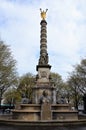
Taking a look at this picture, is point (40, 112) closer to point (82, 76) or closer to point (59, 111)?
point (59, 111)

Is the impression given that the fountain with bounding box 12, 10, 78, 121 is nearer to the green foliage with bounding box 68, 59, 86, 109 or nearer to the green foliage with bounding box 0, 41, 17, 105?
the green foliage with bounding box 0, 41, 17, 105

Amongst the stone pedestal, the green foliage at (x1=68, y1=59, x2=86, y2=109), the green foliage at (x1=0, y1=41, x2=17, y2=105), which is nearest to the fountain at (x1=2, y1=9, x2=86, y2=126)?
the stone pedestal

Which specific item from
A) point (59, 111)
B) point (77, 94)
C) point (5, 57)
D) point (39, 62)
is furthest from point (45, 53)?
point (77, 94)

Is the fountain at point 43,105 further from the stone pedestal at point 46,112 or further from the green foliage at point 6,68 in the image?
the green foliage at point 6,68

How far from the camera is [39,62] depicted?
109 feet

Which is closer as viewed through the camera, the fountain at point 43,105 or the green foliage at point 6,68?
the fountain at point 43,105

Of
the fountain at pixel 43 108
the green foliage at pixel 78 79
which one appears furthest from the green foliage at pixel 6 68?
the green foliage at pixel 78 79

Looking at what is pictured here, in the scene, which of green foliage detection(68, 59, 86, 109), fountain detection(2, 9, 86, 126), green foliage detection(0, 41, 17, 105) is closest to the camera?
fountain detection(2, 9, 86, 126)

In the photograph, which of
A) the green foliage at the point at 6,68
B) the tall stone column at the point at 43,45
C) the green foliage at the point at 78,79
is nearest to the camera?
the tall stone column at the point at 43,45

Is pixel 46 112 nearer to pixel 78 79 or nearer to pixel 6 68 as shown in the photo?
pixel 6 68

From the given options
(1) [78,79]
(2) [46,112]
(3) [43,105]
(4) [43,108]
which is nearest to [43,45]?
(3) [43,105]

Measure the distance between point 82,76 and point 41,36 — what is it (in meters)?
18.0

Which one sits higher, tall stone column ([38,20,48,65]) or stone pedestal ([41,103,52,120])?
tall stone column ([38,20,48,65])

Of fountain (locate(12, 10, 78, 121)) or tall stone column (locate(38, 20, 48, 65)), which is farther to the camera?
tall stone column (locate(38, 20, 48, 65))
